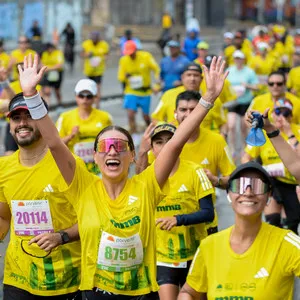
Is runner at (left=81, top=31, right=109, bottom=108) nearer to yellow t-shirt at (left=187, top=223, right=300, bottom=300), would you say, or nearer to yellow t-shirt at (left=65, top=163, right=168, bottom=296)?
yellow t-shirt at (left=65, top=163, right=168, bottom=296)

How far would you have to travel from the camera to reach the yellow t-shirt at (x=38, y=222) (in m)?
6.07

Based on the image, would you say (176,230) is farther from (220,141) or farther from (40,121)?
(40,121)

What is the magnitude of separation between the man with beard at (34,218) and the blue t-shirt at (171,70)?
11359 millimetres

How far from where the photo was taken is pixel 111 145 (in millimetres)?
5672

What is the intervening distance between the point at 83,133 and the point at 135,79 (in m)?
7.18

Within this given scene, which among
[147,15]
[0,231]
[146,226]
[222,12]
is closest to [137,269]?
[146,226]

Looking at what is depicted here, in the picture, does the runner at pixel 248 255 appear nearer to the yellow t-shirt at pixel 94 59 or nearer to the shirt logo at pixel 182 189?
the shirt logo at pixel 182 189

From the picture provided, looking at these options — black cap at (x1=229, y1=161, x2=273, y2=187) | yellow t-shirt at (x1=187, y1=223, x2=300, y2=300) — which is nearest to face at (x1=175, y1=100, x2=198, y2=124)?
black cap at (x1=229, y1=161, x2=273, y2=187)

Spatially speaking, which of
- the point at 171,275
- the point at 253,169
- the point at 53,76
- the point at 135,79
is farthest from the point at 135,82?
the point at 253,169

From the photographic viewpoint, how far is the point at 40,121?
18.2 ft

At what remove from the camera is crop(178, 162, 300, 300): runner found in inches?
195

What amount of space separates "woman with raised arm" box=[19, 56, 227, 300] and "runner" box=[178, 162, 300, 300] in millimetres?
559

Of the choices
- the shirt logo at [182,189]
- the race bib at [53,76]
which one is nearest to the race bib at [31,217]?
the shirt logo at [182,189]

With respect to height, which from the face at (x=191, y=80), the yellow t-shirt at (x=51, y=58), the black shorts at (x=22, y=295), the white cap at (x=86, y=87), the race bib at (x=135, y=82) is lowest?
the yellow t-shirt at (x=51, y=58)
